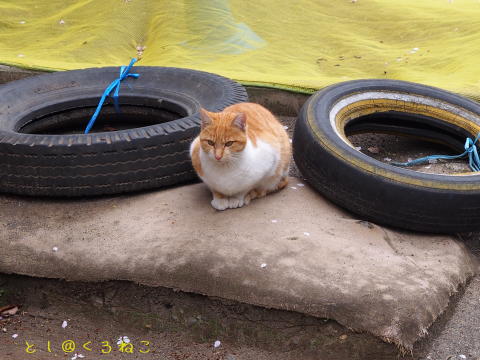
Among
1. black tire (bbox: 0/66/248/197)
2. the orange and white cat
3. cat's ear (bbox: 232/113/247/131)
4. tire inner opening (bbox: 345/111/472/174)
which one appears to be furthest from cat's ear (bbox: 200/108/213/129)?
tire inner opening (bbox: 345/111/472/174)

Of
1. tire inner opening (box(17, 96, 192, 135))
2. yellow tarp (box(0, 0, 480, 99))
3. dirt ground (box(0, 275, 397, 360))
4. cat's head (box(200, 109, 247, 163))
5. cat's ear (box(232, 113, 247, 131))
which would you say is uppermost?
cat's ear (box(232, 113, 247, 131))

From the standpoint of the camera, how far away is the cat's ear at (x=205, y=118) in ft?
8.31

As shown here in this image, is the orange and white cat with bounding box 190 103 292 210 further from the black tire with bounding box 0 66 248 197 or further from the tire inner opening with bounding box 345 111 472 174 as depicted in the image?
the tire inner opening with bounding box 345 111 472 174

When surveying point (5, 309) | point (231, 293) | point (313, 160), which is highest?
point (313, 160)

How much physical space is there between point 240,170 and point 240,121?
25cm

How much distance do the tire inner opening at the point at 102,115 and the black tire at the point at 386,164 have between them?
937mm

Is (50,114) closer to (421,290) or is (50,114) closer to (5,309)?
(5,309)

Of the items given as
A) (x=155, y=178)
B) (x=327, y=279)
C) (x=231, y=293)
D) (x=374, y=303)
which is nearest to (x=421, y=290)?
(x=374, y=303)

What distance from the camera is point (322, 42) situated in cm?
484

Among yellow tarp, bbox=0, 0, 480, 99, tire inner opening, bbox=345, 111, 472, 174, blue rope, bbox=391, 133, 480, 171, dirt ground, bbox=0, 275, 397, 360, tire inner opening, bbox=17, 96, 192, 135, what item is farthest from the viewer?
yellow tarp, bbox=0, 0, 480, 99

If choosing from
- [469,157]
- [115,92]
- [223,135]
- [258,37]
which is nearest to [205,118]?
[223,135]

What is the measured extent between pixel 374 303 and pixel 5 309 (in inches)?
64.9

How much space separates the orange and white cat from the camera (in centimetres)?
252

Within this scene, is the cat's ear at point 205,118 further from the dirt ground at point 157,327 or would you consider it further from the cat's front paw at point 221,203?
the dirt ground at point 157,327
